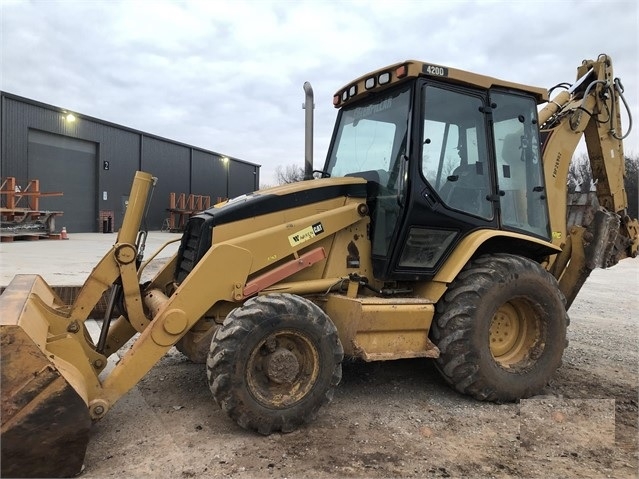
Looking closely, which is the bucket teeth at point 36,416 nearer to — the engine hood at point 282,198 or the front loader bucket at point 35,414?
the front loader bucket at point 35,414

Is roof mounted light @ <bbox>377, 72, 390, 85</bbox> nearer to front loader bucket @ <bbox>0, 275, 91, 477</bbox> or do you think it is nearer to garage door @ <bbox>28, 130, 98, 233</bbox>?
front loader bucket @ <bbox>0, 275, 91, 477</bbox>

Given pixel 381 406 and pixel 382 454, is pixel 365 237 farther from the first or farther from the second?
pixel 382 454

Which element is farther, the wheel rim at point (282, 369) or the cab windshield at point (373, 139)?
the cab windshield at point (373, 139)

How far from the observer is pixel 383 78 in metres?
4.44

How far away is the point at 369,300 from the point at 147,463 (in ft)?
6.31

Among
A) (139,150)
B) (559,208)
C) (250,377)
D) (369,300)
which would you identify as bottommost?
(250,377)

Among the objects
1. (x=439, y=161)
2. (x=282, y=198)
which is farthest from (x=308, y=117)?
(x=439, y=161)

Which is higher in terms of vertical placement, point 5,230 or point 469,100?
point 469,100

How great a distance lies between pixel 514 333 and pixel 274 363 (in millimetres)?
2342

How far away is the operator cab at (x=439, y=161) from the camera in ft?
13.9

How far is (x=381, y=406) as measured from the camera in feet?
13.4

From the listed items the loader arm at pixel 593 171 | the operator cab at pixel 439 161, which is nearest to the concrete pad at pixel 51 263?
the operator cab at pixel 439 161

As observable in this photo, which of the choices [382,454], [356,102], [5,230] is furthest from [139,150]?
[382,454]

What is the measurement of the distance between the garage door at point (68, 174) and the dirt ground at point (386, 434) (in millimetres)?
25174
